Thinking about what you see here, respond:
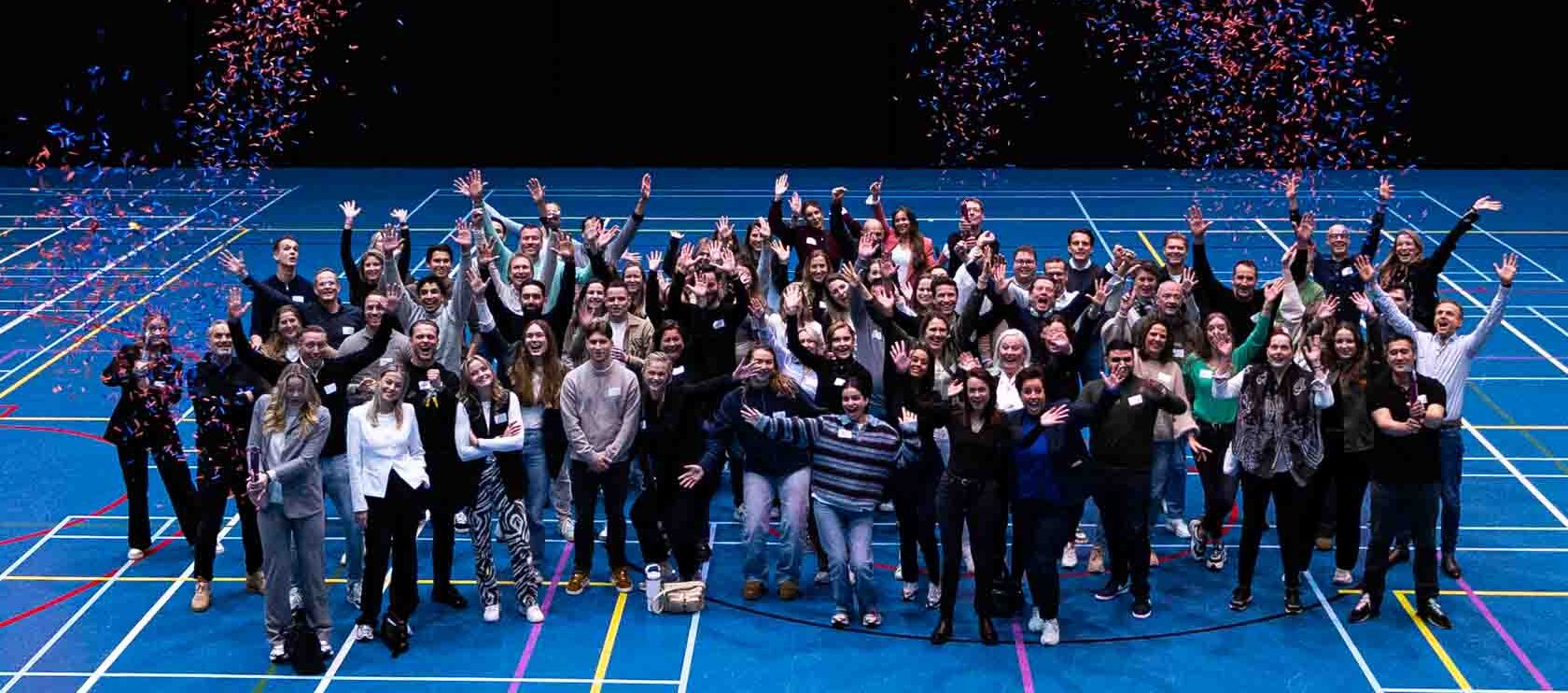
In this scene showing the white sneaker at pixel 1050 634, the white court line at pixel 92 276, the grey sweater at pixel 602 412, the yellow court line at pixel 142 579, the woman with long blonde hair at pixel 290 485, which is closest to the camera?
the woman with long blonde hair at pixel 290 485

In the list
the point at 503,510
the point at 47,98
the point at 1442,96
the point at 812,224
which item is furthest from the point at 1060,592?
the point at 47,98

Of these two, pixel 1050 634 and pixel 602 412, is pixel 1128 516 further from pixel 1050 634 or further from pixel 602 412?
pixel 602 412

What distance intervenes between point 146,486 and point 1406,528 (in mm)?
8311

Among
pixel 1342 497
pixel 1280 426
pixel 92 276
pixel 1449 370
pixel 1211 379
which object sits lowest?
pixel 1342 497

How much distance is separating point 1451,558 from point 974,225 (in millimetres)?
4692

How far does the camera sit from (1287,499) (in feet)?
35.7

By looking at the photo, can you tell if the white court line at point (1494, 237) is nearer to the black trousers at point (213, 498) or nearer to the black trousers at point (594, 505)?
the black trousers at point (594, 505)

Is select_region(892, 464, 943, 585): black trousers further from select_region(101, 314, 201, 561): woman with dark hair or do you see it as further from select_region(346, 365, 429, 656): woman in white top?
select_region(101, 314, 201, 561): woman with dark hair

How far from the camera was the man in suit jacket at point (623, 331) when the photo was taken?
1219 centimetres

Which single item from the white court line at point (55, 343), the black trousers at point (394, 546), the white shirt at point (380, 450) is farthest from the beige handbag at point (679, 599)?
the white court line at point (55, 343)

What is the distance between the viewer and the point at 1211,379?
11.7 m

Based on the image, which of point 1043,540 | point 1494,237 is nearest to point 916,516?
point 1043,540

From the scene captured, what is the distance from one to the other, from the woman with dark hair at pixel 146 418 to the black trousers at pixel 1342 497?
730 centimetres

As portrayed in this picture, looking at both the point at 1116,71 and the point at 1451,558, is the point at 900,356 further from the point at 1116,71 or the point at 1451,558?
the point at 1116,71
